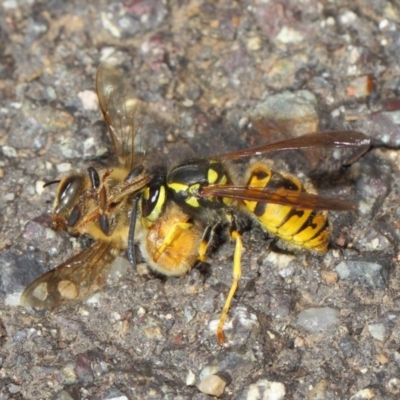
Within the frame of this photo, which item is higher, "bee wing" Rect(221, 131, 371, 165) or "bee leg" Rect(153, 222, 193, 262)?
"bee wing" Rect(221, 131, 371, 165)

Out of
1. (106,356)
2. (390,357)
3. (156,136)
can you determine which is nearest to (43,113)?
(156,136)

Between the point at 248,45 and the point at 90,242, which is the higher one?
the point at 248,45

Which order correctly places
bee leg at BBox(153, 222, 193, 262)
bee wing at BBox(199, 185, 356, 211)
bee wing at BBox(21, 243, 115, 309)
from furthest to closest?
1. bee leg at BBox(153, 222, 193, 262)
2. bee wing at BBox(21, 243, 115, 309)
3. bee wing at BBox(199, 185, 356, 211)

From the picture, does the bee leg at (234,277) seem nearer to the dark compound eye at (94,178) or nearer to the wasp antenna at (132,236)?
the wasp antenna at (132,236)

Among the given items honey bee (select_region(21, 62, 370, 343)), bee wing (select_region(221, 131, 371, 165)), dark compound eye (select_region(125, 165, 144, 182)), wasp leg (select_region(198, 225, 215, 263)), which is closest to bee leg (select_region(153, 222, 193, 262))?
honey bee (select_region(21, 62, 370, 343))

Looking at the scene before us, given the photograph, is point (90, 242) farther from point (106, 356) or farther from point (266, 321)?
point (266, 321)

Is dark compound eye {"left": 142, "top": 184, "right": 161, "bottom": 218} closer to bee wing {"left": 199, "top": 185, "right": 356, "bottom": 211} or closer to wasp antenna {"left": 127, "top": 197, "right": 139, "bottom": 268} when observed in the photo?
wasp antenna {"left": 127, "top": 197, "right": 139, "bottom": 268}

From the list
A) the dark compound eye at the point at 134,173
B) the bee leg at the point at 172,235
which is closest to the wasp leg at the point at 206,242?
the bee leg at the point at 172,235
